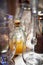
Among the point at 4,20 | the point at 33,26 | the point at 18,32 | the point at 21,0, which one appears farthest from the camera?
the point at 21,0

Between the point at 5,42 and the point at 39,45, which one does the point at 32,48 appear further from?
the point at 5,42

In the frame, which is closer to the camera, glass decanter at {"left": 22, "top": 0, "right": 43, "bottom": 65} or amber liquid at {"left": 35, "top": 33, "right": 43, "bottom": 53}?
glass decanter at {"left": 22, "top": 0, "right": 43, "bottom": 65}

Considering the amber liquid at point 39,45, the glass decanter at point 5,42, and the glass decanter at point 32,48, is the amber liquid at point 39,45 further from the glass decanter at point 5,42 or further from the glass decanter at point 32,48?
the glass decanter at point 5,42

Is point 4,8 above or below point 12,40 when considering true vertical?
above

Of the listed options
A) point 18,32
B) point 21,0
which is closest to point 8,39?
point 18,32

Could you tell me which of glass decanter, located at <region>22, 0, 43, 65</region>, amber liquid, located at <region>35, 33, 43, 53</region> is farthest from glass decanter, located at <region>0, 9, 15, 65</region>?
amber liquid, located at <region>35, 33, 43, 53</region>

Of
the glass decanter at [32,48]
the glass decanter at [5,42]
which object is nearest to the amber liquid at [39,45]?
the glass decanter at [32,48]

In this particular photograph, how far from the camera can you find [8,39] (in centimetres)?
64

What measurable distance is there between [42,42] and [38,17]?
0.14 meters

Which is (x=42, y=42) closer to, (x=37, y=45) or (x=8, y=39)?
(x=37, y=45)

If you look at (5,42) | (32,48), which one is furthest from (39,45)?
(5,42)

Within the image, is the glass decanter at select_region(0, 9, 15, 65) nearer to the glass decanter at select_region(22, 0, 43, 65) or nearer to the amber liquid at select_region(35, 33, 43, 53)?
the glass decanter at select_region(22, 0, 43, 65)

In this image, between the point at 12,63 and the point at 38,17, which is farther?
the point at 38,17

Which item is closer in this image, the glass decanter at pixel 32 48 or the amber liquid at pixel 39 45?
the glass decanter at pixel 32 48
